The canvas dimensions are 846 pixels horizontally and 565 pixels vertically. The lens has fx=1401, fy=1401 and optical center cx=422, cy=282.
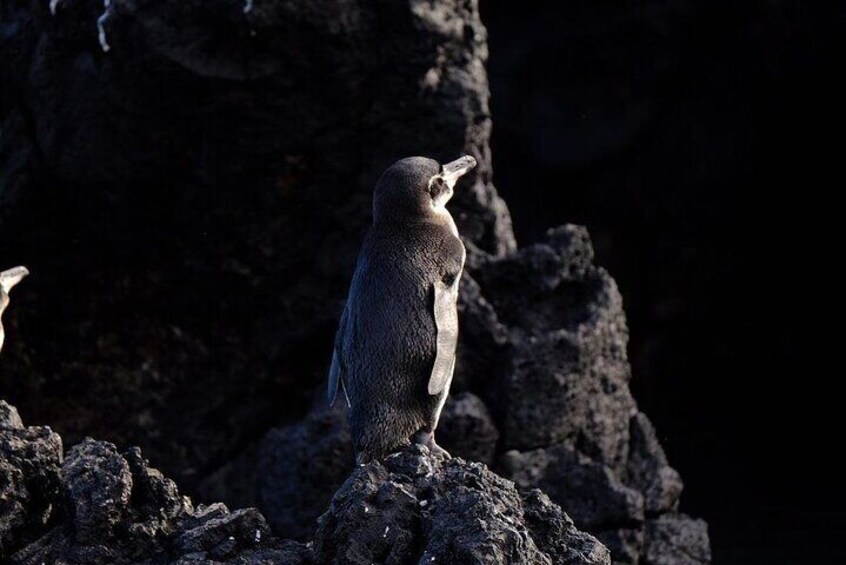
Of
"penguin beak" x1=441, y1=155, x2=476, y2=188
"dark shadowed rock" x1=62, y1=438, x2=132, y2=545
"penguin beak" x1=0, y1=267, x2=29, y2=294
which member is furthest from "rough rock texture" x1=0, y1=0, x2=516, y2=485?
"dark shadowed rock" x1=62, y1=438, x2=132, y2=545

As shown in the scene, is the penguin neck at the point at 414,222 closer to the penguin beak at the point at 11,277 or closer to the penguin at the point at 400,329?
the penguin at the point at 400,329

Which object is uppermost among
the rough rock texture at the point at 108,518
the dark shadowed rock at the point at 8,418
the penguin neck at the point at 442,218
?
the penguin neck at the point at 442,218

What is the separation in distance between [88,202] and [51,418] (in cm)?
117

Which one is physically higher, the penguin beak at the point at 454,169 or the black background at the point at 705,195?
the black background at the point at 705,195

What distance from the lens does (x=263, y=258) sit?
286 inches

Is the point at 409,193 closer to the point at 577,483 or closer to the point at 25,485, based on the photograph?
the point at 25,485

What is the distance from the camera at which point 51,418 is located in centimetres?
741

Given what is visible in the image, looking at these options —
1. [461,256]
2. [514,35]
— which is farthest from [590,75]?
[461,256]

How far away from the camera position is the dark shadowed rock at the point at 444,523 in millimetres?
3586

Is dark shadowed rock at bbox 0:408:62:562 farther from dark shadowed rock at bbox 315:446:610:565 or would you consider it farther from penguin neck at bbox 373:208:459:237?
penguin neck at bbox 373:208:459:237

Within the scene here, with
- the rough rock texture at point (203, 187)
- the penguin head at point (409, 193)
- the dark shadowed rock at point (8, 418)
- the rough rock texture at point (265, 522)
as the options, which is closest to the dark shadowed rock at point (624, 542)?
the rough rock texture at point (203, 187)

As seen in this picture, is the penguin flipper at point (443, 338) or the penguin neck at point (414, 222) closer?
the penguin flipper at point (443, 338)

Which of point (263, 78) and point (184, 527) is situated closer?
point (184, 527)

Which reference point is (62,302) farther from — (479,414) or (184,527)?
(184,527)
